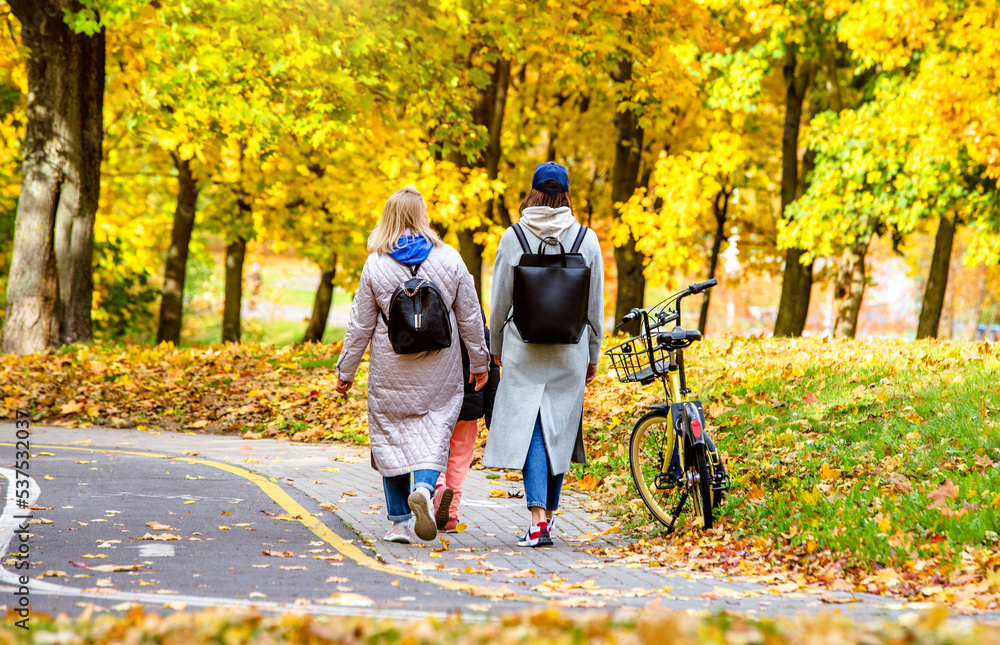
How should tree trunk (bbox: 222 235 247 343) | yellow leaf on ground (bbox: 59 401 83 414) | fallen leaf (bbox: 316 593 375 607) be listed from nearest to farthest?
fallen leaf (bbox: 316 593 375 607)
yellow leaf on ground (bbox: 59 401 83 414)
tree trunk (bbox: 222 235 247 343)

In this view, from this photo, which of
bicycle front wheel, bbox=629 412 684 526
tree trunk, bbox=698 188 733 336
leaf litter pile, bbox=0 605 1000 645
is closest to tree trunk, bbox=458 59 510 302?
tree trunk, bbox=698 188 733 336

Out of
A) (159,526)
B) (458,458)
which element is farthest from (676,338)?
(159,526)

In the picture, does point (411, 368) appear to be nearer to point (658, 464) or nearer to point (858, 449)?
point (658, 464)

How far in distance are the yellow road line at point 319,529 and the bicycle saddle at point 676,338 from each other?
199 cm

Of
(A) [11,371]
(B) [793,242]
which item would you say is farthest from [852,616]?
(B) [793,242]

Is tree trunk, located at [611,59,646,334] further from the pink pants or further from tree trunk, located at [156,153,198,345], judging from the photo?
the pink pants

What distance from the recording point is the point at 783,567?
518 centimetres

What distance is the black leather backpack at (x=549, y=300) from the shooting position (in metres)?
5.41

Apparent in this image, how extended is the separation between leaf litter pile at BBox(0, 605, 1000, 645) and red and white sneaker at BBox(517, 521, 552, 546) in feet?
7.68

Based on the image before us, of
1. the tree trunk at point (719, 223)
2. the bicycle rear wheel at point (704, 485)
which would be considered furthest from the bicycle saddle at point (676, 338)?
the tree trunk at point (719, 223)

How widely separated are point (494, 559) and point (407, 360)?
121 cm

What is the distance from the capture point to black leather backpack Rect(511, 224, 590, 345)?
5.41m

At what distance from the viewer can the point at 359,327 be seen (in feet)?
18.2

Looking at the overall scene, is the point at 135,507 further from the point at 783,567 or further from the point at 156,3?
the point at 156,3
